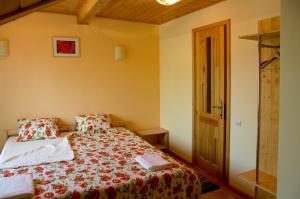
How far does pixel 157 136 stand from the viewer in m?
4.70

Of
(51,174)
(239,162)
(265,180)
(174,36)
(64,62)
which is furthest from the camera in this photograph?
(174,36)

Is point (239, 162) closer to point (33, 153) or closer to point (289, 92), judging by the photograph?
point (289, 92)

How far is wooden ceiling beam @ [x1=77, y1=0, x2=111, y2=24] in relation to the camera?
2.86 m

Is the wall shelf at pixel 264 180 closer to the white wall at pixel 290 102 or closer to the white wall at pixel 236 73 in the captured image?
the white wall at pixel 236 73

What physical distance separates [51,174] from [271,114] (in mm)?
2318

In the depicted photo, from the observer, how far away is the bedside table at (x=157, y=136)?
438cm

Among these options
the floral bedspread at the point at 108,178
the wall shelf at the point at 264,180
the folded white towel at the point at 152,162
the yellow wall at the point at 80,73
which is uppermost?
the yellow wall at the point at 80,73

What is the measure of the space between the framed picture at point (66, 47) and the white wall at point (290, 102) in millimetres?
3378

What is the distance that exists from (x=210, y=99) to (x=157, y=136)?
5.23 ft

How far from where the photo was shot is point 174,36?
422 centimetres

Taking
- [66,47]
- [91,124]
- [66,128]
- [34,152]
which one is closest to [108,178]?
[34,152]

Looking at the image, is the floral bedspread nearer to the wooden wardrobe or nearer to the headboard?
the wooden wardrobe

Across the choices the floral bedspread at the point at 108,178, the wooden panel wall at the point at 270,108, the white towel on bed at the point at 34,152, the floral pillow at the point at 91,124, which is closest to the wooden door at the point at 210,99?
the wooden panel wall at the point at 270,108

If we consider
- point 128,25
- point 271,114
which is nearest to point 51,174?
point 271,114
